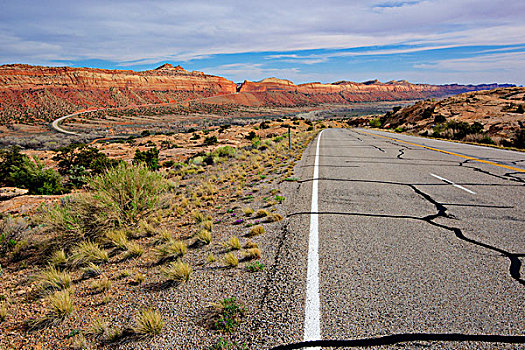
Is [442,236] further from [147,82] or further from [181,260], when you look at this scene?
[147,82]

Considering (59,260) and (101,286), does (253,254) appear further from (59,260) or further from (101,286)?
(59,260)

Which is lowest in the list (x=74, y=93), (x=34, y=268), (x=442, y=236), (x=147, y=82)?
(x=34, y=268)

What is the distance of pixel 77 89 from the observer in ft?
339

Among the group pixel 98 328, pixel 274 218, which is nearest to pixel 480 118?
pixel 274 218

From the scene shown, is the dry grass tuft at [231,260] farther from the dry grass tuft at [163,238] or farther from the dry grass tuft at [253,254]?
the dry grass tuft at [163,238]

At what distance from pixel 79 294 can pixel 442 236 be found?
17.7 ft

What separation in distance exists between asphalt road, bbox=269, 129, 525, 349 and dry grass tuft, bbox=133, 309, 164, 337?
49.4 inches

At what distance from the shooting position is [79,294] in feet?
12.2

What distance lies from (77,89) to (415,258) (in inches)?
5024

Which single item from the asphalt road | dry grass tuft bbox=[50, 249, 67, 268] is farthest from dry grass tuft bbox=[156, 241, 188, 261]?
the asphalt road

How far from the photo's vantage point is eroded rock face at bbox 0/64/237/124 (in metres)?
84.8

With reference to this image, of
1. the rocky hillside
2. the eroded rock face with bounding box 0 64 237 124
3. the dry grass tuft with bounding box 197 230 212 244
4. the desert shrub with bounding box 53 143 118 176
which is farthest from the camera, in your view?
the eroded rock face with bounding box 0 64 237 124

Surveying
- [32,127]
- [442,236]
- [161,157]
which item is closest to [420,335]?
[442,236]

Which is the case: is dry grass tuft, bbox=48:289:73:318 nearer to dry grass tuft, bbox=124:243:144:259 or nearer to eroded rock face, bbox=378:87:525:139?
dry grass tuft, bbox=124:243:144:259
